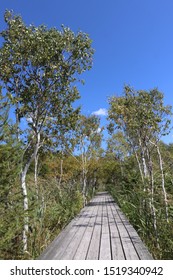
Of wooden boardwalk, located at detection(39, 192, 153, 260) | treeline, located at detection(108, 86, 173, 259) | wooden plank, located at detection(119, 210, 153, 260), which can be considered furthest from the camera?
treeline, located at detection(108, 86, 173, 259)

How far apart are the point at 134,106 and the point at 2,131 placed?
18.0 feet

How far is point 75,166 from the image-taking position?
64.4ft

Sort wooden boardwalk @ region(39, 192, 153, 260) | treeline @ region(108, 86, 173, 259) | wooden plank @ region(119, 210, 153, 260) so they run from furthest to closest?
treeline @ region(108, 86, 173, 259) < wooden boardwalk @ region(39, 192, 153, 260) < wooden plank @ region(119, 210, 153, 260)

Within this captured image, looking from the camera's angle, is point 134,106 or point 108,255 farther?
point 134,106

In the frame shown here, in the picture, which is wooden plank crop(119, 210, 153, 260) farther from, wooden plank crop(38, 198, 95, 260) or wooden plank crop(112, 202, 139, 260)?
wooden plank crop(38, 198, 95, 260)

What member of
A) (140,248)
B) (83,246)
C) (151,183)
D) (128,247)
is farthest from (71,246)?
(151,183)

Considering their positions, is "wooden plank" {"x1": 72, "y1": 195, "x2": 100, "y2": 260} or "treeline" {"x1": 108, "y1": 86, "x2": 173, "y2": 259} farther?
"treeline" {"x1": 108, "y1": 86, "x2": 173, "y2": 259}

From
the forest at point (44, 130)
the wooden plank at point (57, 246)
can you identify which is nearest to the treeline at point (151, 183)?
the forest at point (44, 130)

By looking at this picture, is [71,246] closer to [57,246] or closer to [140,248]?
[57,246]

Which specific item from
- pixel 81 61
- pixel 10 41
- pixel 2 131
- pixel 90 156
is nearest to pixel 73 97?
pixel 81 61

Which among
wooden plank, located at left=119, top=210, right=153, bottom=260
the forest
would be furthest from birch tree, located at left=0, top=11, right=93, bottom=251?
wooden plank, located at left=119, top=210, right=153, bottom=260

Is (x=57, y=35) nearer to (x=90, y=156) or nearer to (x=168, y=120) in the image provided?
(x=168, y=120)
